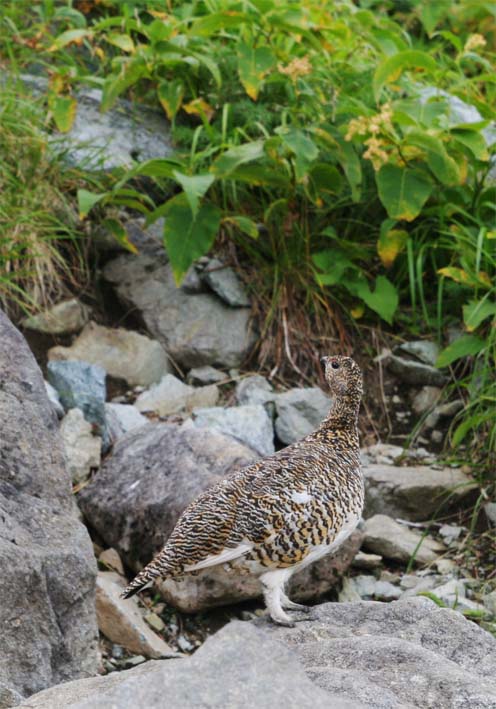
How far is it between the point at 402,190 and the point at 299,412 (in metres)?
1.61

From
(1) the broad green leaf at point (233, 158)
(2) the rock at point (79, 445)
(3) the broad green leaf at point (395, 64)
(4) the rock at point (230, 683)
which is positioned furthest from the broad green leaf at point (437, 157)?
(4) the rock at point (230, 683)

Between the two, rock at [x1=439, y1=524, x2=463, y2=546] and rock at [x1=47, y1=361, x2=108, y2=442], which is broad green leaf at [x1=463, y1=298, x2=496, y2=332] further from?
rock at [x1=47, y1=361, x2=108, y2=442]

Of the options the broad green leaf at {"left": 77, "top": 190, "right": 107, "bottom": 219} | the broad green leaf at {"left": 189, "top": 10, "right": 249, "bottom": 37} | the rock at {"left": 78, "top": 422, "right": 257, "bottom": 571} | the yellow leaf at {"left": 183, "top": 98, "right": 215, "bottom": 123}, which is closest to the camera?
the rock at {"left": 78, "top": 422, "right": 257, "bottom": 571}

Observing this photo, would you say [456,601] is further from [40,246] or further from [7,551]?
[40,246]

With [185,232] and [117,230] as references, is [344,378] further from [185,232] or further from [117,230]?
[117,230]

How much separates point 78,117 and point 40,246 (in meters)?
1.38

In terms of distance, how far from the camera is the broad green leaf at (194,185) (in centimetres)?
680

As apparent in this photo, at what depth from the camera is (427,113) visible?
7414mm

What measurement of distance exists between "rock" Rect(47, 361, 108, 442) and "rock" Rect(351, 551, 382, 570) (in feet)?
5.41

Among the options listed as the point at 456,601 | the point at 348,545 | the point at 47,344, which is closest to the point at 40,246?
the point at 47,344

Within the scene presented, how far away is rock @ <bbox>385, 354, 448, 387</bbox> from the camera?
298 inches

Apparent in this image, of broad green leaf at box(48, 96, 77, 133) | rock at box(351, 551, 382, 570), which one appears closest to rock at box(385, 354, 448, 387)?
rock at box(351, 551, 382, 570)

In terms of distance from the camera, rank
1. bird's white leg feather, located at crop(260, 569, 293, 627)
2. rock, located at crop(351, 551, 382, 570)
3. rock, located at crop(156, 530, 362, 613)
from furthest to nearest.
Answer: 1. rock, located at crop(351, 551, 382, 570)
2. rock, located at crop(156, 530, 362, 613)
3. bird's white leg feather, located at crop(260, 569, 293, 627)

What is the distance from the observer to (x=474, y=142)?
7.28 m
